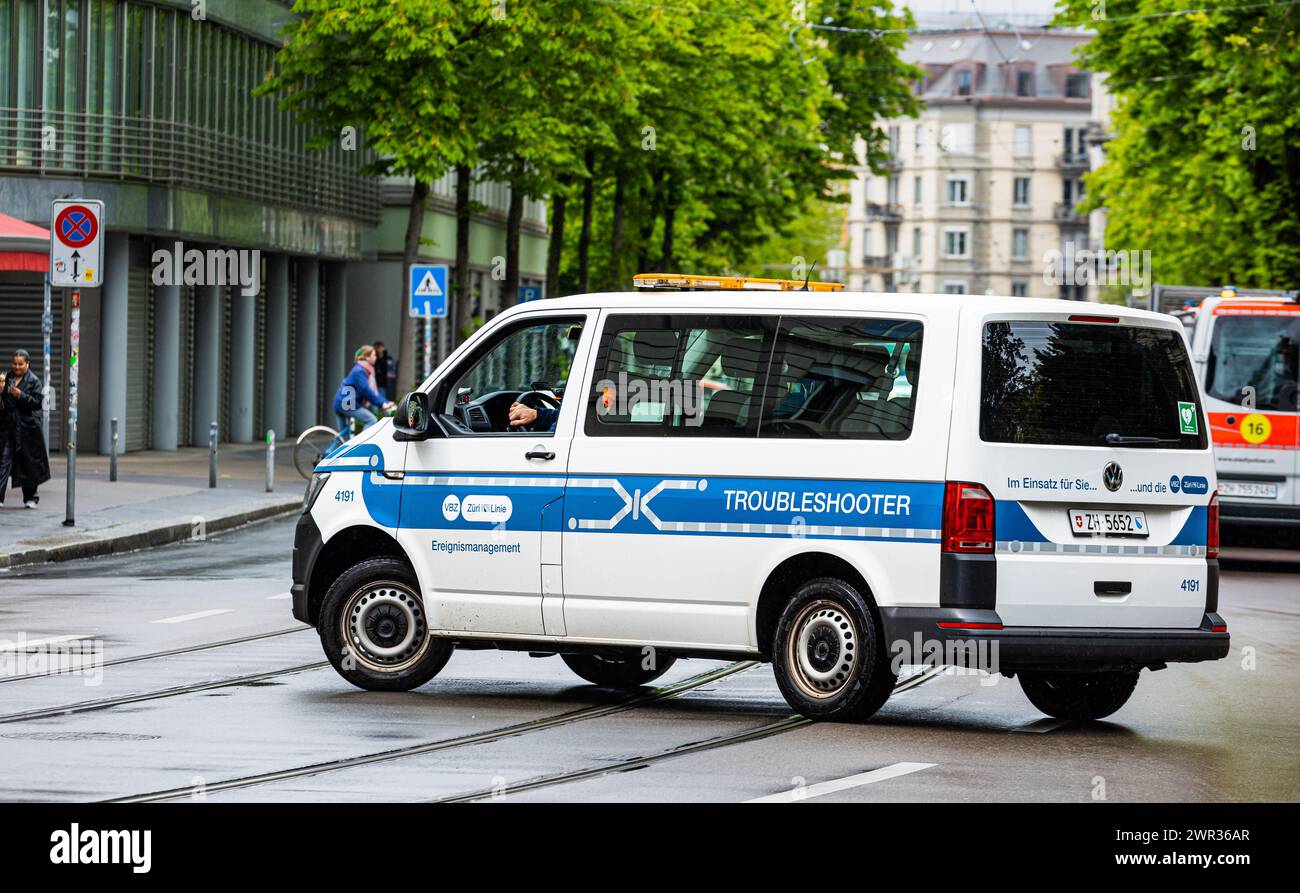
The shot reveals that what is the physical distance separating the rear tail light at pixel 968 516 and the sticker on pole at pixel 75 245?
14343mm

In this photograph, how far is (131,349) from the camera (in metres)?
37.6

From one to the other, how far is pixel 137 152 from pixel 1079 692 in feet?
91.3

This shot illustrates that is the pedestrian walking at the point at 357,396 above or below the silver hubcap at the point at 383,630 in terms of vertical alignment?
above

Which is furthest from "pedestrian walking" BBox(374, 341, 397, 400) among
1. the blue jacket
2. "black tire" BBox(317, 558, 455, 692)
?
"black tire" BBox(317, 558, 455, 692)

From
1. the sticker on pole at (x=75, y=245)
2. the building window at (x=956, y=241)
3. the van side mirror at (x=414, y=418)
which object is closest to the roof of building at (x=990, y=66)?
the building window at (x=956, y=241)

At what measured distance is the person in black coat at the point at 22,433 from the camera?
82.0 ft

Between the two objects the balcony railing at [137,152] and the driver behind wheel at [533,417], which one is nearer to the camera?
→ the driver behind wheel at [533,417]

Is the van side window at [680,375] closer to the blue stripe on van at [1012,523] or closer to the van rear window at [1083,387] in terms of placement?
the van rear window at [1083,387]

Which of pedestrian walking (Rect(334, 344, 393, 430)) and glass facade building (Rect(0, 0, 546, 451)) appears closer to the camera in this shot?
pedestrian walking (Rect(334, 344, 393, 430))

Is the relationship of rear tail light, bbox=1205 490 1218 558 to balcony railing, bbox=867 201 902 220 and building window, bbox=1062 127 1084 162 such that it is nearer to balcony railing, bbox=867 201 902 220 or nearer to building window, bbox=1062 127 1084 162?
building window, bbox=1062 127 1084 162

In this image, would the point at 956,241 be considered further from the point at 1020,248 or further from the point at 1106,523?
the point at 1106,523

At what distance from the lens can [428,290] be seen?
110ft

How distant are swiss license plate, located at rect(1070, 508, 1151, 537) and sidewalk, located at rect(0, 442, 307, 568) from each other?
12.1 meters

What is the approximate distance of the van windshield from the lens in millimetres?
23562
